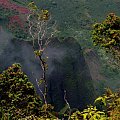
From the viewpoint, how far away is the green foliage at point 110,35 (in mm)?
12977

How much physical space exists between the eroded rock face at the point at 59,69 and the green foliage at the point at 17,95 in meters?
16.1

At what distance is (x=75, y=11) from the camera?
7044 cm

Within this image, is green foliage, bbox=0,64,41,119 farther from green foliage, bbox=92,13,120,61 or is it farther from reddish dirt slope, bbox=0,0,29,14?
reddish dirt slope, bbox=0,0,29,14

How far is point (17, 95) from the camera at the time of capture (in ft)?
54.5

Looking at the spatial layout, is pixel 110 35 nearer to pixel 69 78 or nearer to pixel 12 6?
pixel 69 78

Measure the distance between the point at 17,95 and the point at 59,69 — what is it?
61.7 feet

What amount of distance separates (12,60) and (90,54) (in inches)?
840

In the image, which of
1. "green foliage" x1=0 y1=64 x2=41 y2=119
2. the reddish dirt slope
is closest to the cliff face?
"green foliage" x1=0 y1=64 x2=41 y2=119

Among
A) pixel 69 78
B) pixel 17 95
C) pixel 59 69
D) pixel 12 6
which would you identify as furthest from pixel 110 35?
pixel 12 6

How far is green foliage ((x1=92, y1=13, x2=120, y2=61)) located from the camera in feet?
42.6

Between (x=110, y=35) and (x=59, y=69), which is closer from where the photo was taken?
(x=110, y=35)

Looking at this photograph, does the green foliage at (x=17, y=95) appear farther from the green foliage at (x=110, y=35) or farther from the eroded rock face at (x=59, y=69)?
the eroded rock face at (x=59, y=69)

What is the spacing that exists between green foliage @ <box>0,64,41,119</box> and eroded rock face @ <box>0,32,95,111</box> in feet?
52.8

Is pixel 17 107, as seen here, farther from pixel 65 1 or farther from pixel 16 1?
pixel 65 1
